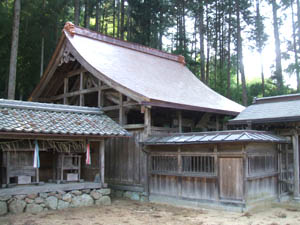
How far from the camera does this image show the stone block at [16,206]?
9.65m

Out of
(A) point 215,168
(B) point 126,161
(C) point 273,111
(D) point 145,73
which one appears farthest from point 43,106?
(C) point 273,111

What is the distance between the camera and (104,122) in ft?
39.8

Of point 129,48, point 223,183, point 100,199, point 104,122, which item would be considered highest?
point 129,48

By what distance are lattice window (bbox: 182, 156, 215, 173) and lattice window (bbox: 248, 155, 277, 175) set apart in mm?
1146

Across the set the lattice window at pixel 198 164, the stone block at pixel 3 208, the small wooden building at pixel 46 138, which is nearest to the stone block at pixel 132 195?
the small wooden building at pixel 46 138

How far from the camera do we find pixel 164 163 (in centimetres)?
1183

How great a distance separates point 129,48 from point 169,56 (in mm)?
3118

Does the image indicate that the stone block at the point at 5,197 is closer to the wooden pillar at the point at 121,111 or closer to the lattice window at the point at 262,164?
the wooden pillar at the point at 121,111

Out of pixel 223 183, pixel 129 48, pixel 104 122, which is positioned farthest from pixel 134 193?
pixel 129 48

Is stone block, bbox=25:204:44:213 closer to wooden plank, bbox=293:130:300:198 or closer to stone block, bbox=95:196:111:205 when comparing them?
stone block, bbox=95:196:111:205

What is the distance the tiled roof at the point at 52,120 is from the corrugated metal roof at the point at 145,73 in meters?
1.56

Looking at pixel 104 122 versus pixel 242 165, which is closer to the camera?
pixel 242 165

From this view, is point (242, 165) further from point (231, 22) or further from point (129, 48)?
point (231, 22)

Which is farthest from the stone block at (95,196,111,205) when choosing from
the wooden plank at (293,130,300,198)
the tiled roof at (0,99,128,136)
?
the wooden plank at (293,130,300,198)
